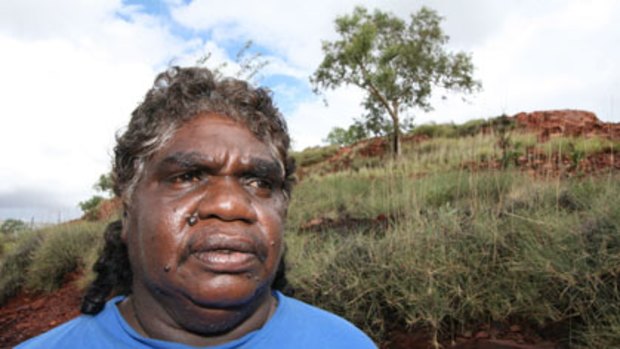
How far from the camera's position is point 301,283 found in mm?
5555

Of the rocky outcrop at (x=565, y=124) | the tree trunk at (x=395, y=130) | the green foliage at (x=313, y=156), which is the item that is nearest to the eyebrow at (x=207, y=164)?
the rocky outcrop at (x=565, y=124)

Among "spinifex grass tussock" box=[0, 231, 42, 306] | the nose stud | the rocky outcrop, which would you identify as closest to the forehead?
the nose stud

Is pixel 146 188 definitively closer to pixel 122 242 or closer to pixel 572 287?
pixel 122 242

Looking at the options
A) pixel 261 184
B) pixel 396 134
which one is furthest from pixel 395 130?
pixel 261 184

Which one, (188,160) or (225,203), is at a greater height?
(188,160)

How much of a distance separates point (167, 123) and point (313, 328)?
917mm

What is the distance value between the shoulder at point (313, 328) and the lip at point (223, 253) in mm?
299

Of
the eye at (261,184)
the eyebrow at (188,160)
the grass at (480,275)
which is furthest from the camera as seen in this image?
the grass at (480,275)

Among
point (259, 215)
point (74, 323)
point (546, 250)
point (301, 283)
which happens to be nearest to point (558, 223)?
point (546, 250)

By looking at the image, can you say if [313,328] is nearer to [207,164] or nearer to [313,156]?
[207,164]

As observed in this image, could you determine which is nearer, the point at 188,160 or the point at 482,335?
the point at 188,160

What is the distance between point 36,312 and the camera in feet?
26.6

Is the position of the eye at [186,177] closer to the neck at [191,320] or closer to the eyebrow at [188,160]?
the eyebrow at [188,160]

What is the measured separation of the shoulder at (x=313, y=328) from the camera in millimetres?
1942
